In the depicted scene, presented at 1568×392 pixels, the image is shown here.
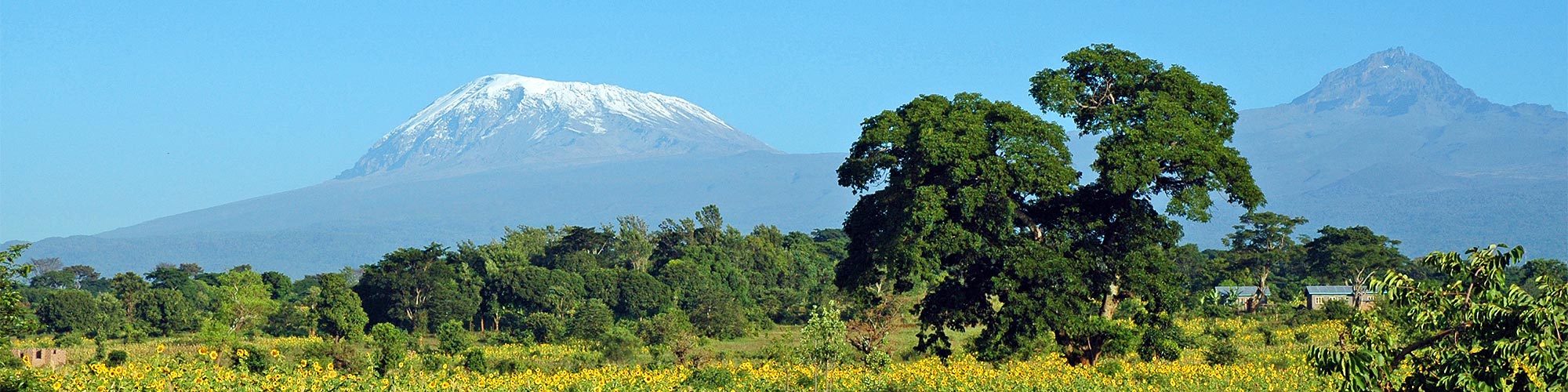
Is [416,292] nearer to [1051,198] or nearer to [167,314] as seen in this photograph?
[167,314]

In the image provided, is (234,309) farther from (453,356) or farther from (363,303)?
(453,356)

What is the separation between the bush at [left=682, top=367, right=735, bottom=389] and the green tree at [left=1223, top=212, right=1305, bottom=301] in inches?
2512

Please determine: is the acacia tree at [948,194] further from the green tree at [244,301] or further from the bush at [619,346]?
the green tree at [244,301]

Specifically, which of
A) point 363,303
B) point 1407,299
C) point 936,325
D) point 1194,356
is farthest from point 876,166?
point 363,303

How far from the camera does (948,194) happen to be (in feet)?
112

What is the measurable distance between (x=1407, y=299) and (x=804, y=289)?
70.6 meters

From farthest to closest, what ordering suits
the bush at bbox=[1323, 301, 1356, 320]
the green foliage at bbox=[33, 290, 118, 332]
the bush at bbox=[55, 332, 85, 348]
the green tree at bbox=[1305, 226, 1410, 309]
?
the green tree at bbox=[1305, 226, 1410, 309] → the green foliage at bbox=[33, 290, 118, 332] → the bush at bbox=[55, 332, 85, 348] → the bush at bbox=[1323, 301, 1356, 320]

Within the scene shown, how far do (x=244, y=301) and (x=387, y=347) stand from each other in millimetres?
33257

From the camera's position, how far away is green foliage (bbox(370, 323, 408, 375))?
3971 cm

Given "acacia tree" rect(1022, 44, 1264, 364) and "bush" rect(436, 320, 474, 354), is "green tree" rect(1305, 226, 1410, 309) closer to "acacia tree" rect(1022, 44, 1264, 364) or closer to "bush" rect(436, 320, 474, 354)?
"bush" rect(436, 320, 474, 354)

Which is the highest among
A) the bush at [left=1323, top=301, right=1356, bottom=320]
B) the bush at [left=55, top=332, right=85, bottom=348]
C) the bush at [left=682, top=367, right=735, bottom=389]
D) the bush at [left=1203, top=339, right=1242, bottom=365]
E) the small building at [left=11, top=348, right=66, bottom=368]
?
the bush at [left=55, top=332, right=85, bottom=348]

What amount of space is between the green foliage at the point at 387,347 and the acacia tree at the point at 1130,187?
1509 cm

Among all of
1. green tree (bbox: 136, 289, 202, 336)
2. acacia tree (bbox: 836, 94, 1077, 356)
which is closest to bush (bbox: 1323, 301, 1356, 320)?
acacia tree (bbox: 836, 94, 1077, 356)

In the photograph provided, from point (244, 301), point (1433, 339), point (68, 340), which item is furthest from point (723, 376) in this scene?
point (244, 301)
